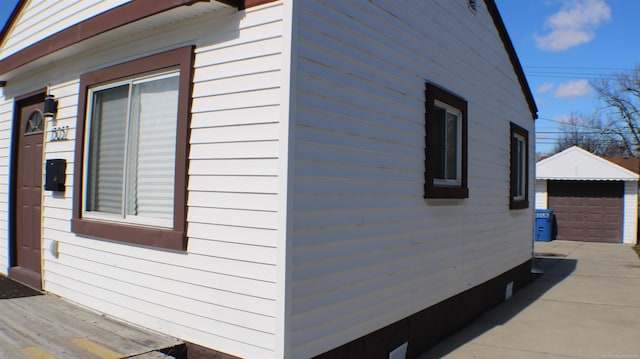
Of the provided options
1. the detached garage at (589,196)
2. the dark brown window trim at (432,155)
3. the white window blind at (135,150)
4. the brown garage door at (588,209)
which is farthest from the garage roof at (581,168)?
the white window blind at (135,150)

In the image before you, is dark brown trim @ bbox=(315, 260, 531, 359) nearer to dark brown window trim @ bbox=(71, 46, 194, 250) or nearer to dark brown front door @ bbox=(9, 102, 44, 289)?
dark brown window trim @ bbox=(71, 46, 194, 250)

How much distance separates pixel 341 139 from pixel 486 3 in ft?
16.1

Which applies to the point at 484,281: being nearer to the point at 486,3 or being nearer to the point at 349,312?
the point at 349,312

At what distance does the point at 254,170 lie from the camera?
3455mm

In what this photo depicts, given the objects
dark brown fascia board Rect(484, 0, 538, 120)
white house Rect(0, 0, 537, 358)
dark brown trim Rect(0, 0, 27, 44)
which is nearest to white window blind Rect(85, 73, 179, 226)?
white house Rect(0, 0, 537, 358)

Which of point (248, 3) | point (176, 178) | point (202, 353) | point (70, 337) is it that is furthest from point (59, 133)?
point (202, 353)

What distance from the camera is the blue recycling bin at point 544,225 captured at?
17469mm

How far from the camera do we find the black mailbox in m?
5.33

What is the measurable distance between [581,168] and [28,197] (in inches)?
698

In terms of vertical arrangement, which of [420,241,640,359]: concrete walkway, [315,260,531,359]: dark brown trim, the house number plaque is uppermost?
the house number plaque

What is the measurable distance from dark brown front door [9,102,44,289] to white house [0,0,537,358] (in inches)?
1.4

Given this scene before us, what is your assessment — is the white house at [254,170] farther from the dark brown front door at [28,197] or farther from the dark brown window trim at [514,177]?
the dark brown window trim at [514,177]

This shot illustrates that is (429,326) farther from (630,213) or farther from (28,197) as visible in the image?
(630,213)

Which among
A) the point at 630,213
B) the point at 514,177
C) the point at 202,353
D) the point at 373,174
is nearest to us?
the point at 202,353
